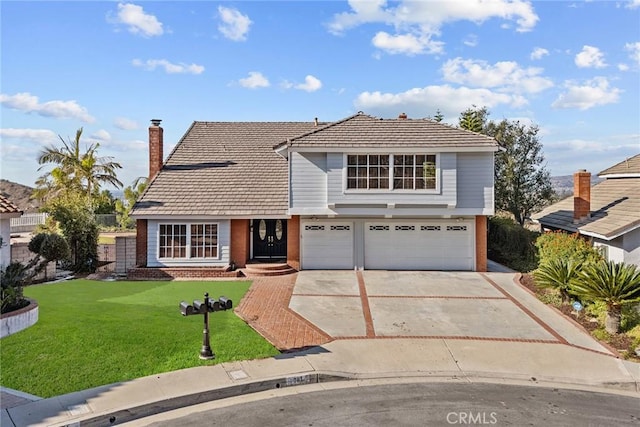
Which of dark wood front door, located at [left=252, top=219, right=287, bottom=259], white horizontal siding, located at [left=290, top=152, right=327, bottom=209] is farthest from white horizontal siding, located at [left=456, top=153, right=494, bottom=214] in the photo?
dark wood front door, located at [left=252, top=219, right=287, bottom=259]

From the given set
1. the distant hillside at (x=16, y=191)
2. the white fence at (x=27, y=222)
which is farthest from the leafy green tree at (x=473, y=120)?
the distant hillside at (x=16, y=191)

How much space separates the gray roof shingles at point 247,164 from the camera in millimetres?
17469

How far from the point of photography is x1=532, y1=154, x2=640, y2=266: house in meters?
14.6

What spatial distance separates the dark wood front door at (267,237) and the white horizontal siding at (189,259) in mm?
1609

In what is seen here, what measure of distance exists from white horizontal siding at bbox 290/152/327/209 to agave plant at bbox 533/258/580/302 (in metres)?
8.31

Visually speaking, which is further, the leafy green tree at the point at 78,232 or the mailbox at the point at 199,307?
the leafy green tree at the point at 78,232

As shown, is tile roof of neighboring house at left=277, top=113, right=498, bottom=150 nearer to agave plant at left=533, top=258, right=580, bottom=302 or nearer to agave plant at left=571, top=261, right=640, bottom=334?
agave plant at left=533, top=258, right=580, bottom=302

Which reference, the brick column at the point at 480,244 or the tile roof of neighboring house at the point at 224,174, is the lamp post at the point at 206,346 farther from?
the brick column at the point at 480,244

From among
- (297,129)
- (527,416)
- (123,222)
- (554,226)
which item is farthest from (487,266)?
(123,222)

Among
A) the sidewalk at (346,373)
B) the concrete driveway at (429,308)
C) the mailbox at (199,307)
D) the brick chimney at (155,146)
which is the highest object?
the brick chimney at (155,146)

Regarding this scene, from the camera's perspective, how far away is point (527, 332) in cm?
1088

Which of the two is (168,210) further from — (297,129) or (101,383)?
(101,383)

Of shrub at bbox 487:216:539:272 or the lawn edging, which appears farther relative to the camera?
shrub at bbox 487:216:539:272

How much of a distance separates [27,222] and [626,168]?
42.5 meters
